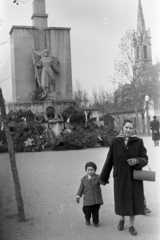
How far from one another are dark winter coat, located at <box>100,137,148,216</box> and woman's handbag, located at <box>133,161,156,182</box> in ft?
0.27

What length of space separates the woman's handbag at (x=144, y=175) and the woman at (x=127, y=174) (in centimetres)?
8

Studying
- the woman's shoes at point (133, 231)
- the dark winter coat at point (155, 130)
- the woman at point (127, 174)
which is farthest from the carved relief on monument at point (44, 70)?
the woman's shoes at point (133, 231)

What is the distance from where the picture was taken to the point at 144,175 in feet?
13.9

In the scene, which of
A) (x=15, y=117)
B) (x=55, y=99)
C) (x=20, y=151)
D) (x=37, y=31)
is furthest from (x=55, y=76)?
(x=20, y=151)

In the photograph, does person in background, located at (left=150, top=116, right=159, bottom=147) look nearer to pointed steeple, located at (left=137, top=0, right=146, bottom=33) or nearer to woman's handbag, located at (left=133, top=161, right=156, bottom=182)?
pointed steeple, located at (left=137, top=0, right=146, bottom=33)

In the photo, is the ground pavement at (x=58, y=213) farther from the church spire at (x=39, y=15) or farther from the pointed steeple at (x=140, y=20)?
the church spire at (x=39, y=15)

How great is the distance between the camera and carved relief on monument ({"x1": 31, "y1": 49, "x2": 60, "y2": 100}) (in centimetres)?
1684

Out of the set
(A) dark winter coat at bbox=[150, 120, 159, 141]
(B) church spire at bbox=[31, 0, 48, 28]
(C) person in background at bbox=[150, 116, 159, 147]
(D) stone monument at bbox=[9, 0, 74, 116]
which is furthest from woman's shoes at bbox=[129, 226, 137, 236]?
(B) church spire at bbox=[31, 0, 48, 28]

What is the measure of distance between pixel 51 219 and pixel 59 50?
1349 centimetres

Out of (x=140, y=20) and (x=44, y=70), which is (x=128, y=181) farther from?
(x=44, y=70)

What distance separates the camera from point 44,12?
16.8 metres

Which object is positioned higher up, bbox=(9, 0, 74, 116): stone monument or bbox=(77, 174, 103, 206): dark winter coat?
bbox=(9, 0, 74, 116): stone monument

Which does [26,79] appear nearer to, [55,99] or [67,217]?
[55,99]

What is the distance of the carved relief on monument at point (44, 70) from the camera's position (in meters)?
16.8
